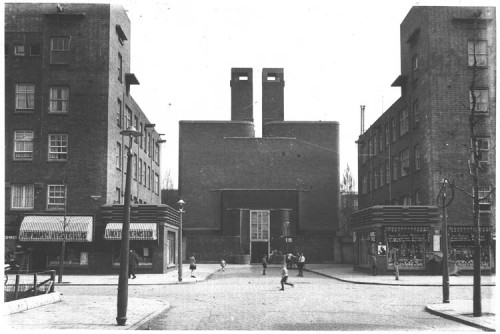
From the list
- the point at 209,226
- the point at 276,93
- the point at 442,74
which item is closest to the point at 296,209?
the point at 209,226

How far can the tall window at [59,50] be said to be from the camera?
42.5 metres

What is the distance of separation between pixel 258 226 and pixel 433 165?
1291 inches

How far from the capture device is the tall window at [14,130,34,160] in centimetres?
Answer: 4194

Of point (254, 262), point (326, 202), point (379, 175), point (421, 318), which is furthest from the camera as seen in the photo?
point (326, 202)

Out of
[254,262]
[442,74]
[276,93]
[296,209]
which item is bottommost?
[254,262]

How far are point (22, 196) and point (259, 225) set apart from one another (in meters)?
34.1

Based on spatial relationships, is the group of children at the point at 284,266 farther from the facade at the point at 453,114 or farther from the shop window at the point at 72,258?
the shop window at the point at 72,258

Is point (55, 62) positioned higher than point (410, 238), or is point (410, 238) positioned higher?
point (55, 62)

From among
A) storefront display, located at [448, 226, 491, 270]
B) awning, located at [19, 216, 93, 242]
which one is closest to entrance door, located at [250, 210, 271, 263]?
awning, located at [19, 216, 93, 242]

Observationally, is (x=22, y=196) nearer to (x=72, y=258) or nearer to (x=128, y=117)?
(x=72, y=258)

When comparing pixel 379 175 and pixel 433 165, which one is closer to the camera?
pixel 433 165

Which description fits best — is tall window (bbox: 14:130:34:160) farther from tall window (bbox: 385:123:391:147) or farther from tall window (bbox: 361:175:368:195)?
tall window (bbox: 361:175:368:195)

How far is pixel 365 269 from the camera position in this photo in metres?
44.0

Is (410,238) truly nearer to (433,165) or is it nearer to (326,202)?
(433,165)
